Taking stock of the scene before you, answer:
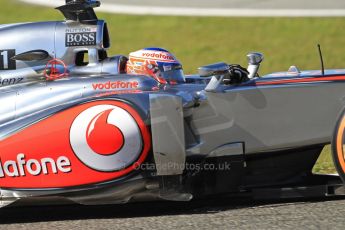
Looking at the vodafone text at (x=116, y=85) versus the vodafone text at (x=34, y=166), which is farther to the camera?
the vodafone text at (x=116, y=85)

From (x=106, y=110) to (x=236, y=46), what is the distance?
8120 millimetres

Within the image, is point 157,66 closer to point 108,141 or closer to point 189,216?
point 108,141

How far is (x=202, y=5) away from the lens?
14492 mm

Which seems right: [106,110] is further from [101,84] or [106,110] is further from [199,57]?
[199,57]

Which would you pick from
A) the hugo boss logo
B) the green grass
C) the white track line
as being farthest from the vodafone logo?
the white track line

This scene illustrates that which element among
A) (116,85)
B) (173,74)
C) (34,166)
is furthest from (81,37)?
(34,166)

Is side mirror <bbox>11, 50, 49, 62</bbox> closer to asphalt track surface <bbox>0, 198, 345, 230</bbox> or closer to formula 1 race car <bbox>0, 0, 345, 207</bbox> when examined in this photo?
formula 1 race car <bbox>0, 0, 345, 207</bbox>

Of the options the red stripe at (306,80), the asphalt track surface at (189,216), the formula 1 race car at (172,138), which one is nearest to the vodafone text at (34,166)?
the formula 1 race car at (172,138)

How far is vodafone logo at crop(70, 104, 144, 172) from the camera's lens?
15.0 feet

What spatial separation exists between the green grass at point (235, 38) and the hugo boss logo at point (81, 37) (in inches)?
259

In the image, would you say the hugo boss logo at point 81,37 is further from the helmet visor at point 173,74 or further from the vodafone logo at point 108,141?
the vodafone logo at point 108,141

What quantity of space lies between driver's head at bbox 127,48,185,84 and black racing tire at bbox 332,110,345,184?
1171 mm

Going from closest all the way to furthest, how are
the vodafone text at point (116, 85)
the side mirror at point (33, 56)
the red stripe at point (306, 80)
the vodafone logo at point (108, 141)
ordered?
the vodafone logo at point (108, 141) < the red stripe at point (306, 80) < the vodafone text at point (116, 85) < the side mirror at point (33, 56)

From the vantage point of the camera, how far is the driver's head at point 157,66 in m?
5.07
